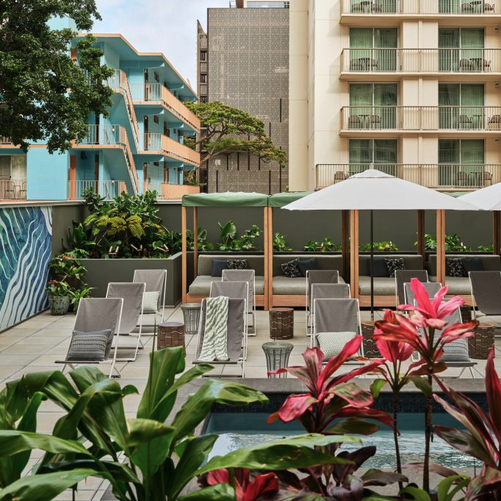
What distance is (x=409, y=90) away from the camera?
1288 inches

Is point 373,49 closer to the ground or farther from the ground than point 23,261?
farther from the ground

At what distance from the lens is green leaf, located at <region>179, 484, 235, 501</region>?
2.29m


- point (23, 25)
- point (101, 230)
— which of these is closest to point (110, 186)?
point (23, 25)

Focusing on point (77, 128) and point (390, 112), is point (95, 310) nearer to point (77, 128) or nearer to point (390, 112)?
point (77, 128)

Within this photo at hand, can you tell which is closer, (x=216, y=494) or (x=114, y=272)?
(x=216, y=494)

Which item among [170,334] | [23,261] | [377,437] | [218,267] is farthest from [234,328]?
[218,267]

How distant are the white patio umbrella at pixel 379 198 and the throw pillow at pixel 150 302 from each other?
335 centimetres

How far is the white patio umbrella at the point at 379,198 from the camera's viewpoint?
10.2m

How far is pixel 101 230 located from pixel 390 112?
728 inches

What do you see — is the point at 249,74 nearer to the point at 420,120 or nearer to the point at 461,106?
the point at 461,106

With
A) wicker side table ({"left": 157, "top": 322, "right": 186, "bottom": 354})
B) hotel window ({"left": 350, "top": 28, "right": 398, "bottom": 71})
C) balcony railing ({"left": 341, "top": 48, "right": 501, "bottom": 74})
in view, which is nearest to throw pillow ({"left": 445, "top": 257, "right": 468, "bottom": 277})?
wicker side table ({"left": 157, "top": 322, "right": 186, "bottom": 354})

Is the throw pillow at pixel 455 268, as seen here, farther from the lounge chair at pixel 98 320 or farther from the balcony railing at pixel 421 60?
the balcony railing at pixel 421 60

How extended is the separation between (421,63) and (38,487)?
3239 centimetres

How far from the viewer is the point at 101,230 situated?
18453mm
